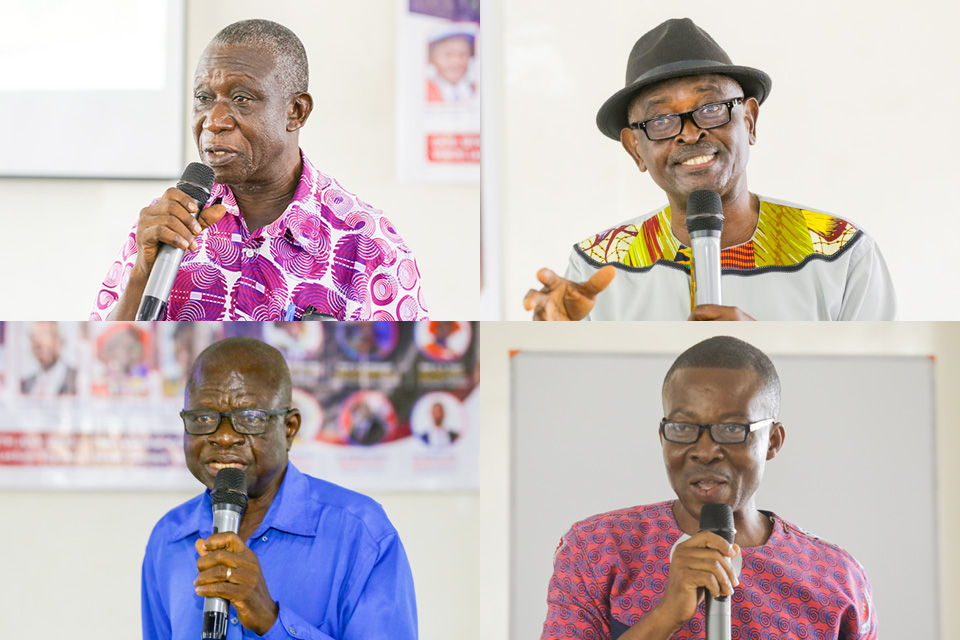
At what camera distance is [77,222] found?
62.6 inches

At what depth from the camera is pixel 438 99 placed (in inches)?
63.8

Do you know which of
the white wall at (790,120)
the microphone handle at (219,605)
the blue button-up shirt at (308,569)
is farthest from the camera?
the white wall at (790,120)

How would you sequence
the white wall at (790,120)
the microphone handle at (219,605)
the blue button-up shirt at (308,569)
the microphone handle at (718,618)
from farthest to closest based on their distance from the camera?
the white wall at (790,120)
the blue button-up shirt at (308,569)
the microphone handle at (718,618)
the microphone handle at (219,605)

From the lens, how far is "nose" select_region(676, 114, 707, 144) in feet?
4.73

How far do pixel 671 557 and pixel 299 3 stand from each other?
1.12 m

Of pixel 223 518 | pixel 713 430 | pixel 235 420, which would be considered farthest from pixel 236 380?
pixel 713 430

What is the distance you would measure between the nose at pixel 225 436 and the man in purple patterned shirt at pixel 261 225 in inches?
7.1

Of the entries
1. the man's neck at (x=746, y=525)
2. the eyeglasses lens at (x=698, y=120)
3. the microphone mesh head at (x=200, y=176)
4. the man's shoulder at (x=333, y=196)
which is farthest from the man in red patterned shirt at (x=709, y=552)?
the microphone mesh head at (x=200, y=176)

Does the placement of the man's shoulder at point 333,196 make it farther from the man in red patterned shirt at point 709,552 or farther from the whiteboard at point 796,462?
the man in red patterned shirt at point 709,552

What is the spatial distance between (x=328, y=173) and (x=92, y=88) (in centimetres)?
45

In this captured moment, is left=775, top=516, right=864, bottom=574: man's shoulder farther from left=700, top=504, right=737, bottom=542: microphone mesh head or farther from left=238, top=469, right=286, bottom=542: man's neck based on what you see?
left=238, top=469, right=286, bottom=542: man's neck

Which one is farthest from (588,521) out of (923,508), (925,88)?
(925,88)

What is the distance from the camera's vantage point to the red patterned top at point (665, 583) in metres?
1.45

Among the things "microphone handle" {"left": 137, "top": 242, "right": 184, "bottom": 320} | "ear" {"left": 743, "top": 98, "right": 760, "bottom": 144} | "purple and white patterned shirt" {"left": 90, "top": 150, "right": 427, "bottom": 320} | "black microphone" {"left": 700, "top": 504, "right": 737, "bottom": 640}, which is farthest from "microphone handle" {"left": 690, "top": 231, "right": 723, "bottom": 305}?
"microphone handle" {"left": 137, "top": 242, "right": 184, "bottom": 320}
